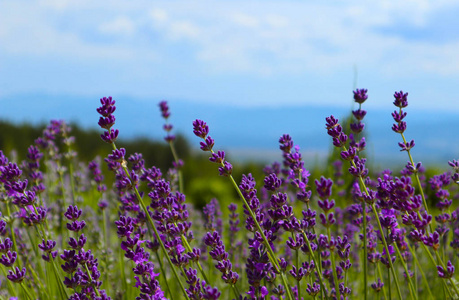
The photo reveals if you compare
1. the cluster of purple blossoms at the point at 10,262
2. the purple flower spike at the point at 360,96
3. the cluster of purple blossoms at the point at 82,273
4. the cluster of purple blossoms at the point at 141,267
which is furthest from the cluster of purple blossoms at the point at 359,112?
the cluster of purple blossoms at the point at 10,262

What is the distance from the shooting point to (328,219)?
2.41 m

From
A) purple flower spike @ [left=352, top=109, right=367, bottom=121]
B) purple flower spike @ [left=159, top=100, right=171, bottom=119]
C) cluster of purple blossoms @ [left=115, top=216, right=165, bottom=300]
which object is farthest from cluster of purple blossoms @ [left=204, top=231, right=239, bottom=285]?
purple flower spike @ [left=159, top=100, right=171, bottom=119]

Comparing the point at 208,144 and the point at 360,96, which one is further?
the point at 360,96

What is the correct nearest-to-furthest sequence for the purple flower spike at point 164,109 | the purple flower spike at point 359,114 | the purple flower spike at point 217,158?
the purple flower spike at point 217,158 → the purple flower spike at point 359,114 → the purple flower spike at point 164,109

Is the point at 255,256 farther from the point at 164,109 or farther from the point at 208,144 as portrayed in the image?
the point at 164,109

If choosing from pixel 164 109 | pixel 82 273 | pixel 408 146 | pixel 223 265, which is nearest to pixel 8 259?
pixel 82 273

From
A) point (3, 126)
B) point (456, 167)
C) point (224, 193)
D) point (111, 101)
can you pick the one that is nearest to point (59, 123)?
point (111, 101)

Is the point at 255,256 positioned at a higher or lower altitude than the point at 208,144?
lower

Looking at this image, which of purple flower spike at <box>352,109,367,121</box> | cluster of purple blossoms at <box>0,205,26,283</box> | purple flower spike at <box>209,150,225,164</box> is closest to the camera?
purple flower spike at <box>209,150,225,164</box>

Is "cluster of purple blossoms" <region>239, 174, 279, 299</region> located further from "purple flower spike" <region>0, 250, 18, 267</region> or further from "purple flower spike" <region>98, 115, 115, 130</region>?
"purple flower spike" <region>0, 250, 18, 267</region>

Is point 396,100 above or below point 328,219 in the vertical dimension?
above

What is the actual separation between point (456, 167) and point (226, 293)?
300 cm

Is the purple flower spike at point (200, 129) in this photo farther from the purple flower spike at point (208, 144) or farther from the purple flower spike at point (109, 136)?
the purple flower spike at point (109, 136)

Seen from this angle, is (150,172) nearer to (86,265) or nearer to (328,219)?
(86,265)
